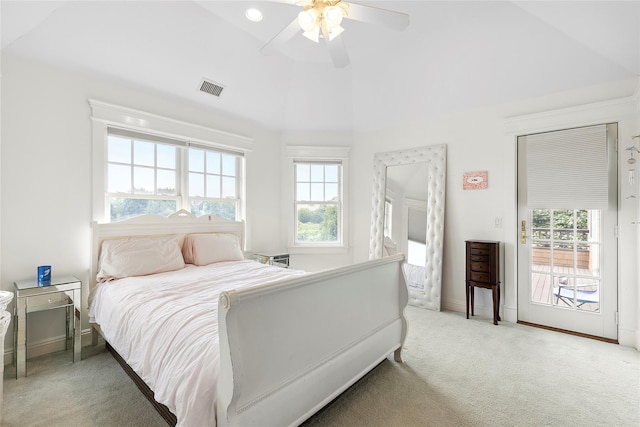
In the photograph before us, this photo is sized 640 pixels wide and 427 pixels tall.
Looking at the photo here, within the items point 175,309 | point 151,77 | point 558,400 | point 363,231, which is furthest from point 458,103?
point 175,309

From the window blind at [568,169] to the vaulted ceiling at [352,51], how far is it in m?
0.52

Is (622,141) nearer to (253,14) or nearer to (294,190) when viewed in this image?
(253,14)

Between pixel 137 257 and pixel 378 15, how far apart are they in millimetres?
2816

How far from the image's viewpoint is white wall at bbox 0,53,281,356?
2.49m

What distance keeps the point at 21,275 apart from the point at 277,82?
10.9 ft

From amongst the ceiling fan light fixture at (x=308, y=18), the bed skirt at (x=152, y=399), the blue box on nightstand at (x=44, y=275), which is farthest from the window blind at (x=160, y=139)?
the ceiling fan light fixture at (x=308, y=18)

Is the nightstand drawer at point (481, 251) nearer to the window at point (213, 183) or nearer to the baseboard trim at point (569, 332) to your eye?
the baseboard trim at point (569, 332)

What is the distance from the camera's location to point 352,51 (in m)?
3.55

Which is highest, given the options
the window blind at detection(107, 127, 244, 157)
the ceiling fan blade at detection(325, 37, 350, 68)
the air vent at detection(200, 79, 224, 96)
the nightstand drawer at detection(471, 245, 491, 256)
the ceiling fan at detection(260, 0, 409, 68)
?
the air vent at detection(200, 79, 224, 96)

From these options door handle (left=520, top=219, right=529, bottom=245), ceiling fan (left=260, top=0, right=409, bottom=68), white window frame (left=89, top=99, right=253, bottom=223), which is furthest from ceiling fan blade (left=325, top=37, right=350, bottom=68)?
door handle (left=520, top=219, right=529, bottom=245)

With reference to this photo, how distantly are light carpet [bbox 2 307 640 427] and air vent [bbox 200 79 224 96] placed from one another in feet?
9.50

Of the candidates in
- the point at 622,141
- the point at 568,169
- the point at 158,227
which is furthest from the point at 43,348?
the point at 622,141

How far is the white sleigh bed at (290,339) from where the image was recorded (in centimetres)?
129

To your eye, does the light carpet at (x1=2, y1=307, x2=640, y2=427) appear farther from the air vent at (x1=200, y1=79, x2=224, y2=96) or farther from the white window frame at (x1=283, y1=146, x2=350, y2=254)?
the air vent at (x1=200, y1=79, x2=224, y2=96)
